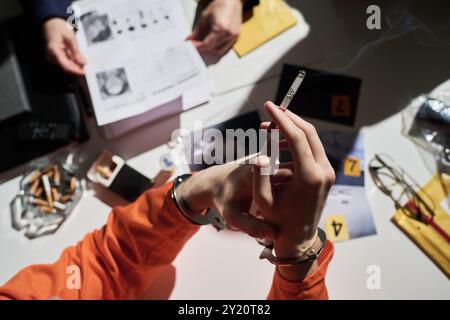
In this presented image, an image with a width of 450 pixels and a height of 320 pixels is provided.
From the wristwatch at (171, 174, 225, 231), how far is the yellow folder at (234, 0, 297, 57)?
0.37 meters

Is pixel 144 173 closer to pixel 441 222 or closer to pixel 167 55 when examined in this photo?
pixel 167 55

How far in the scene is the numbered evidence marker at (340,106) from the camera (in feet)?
2.81

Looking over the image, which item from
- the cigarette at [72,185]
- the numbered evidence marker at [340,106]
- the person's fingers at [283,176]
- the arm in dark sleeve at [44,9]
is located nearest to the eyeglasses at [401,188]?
the numbered evidence marker at [340,106]

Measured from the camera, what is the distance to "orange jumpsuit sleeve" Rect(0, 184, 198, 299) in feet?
2.15

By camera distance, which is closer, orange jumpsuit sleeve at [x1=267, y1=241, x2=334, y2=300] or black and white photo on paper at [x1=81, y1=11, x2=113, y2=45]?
orange jumpsuit sleeve at [x1=267, y1=241, x2=334, y2=300]

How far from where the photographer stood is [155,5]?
87 cm

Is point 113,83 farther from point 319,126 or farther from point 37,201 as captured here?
point 319,126

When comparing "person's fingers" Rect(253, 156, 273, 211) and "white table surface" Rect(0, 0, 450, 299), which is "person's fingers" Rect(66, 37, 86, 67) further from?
"person's fingers" Rect(253, 156, 273, 211)

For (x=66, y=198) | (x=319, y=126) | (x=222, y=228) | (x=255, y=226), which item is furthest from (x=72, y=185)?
(x=319, y=126)

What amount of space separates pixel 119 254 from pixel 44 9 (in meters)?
0.56

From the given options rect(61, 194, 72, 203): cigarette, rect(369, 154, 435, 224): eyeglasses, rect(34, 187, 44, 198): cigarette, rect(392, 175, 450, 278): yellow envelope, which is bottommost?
rect(392, 175, 450, 278): yellow envelope

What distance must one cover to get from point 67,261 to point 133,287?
0.44ft

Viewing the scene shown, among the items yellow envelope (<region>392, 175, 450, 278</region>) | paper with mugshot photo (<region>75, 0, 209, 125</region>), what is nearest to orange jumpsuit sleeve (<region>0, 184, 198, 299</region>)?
paper with mugshot photo (<region>75, 0, 209, 125</region>)

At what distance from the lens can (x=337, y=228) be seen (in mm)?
785
